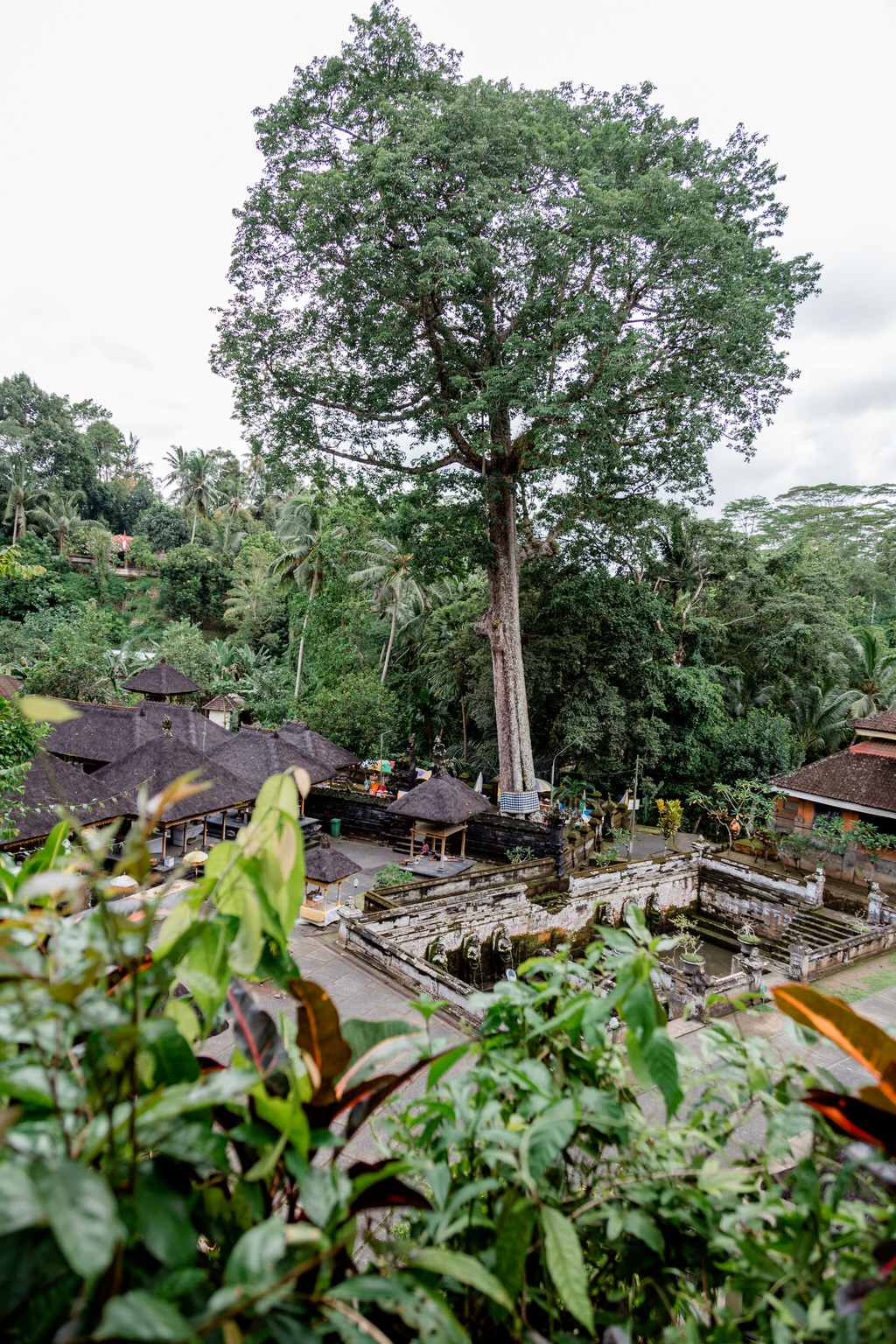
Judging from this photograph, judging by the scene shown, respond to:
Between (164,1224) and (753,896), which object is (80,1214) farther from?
(753,896)

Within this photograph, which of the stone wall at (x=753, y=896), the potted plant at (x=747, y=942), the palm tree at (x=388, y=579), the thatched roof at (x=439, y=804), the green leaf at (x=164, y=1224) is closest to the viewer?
the green leaf at (x=164, y=1224)

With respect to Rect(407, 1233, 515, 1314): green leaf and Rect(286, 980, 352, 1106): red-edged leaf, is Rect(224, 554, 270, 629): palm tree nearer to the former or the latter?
Rect(286, 980, 352, 1106): red-edged leaf

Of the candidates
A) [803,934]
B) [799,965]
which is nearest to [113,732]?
[799,965]

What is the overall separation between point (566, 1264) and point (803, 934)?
1245cm

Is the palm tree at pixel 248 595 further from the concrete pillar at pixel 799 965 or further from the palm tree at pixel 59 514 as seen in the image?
the concrete pillar at pixel 799 965

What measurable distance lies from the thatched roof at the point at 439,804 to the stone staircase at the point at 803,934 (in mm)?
4709

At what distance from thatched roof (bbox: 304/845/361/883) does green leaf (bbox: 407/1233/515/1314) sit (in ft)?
24.6

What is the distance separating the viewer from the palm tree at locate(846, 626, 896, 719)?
18.0 m

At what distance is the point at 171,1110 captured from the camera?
1.97 ft

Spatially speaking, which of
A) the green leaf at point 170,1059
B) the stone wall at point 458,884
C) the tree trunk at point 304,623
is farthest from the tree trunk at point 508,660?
the green leaf at point 170,1059

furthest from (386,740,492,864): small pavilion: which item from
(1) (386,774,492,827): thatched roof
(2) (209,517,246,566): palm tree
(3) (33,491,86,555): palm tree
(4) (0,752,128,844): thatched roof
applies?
(3) (33,491,86,555): palm tree

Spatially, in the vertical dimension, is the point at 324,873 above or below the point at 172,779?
below

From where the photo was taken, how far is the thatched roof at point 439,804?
1106 cm

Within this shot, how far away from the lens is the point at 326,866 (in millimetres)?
8078
